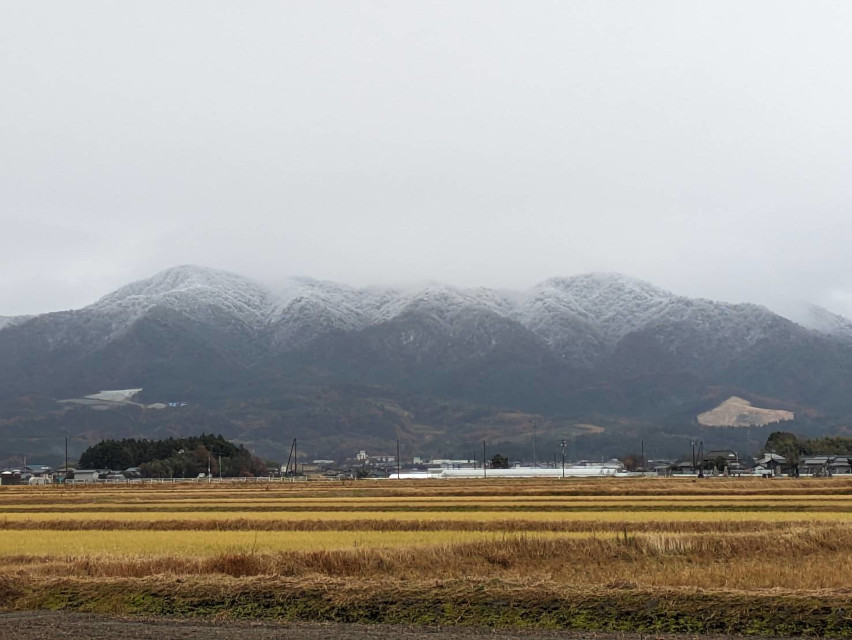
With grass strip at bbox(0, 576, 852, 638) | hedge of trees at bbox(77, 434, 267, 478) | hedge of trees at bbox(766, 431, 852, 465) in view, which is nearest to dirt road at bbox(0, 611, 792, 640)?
grass strip at bbox(0, 576, 852, 638)

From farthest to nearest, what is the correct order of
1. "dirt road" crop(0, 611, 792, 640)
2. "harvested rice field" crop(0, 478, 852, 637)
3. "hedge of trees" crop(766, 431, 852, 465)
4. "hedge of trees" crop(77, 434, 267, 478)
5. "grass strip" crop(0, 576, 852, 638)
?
1. "hedge of trees" crop(766, 431, 852, 465)
2. "hedge of trees" crop(77, 434, 267, 478)
3. "harvested rice field" crop(0, 478, 852, 637)
4. "grass strip" crop(0, 576, 852, 638)
5. "dirt road" crop(0, 611, 792, 640)

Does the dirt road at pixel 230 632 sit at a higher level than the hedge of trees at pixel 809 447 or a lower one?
higher

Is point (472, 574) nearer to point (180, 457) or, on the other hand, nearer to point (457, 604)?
point (457, 604)

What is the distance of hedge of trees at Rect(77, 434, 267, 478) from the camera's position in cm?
15475

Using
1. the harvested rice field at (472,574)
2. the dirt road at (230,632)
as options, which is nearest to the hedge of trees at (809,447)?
the harvested rice field at (472,574)

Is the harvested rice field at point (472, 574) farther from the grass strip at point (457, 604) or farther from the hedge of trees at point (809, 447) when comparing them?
the hedge of trees at point (809, 447)

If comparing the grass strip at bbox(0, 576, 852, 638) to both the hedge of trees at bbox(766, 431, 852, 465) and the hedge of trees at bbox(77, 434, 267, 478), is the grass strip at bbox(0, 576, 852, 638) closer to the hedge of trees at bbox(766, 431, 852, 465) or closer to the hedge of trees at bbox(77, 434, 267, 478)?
the hedge of trees at bbox(77, 434, 267, 478)

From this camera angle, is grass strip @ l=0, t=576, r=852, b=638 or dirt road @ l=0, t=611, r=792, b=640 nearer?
dirt road @ l=0, t=611, r=792, b=640

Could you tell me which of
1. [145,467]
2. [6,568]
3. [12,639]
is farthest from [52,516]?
[145,467]

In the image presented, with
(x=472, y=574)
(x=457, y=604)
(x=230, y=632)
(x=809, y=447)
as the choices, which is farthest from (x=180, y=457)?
(x=230, y=632)

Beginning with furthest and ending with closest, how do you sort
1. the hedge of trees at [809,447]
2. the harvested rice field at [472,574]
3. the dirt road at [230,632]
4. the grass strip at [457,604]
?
the hedge of trees at [809,447] < the harvested rice field at [472,574] < the grass strip at [457,604] < the dirt road at [230,632]

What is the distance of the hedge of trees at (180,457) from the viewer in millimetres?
154750

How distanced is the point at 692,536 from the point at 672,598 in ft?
29.6

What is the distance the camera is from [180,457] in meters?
157
